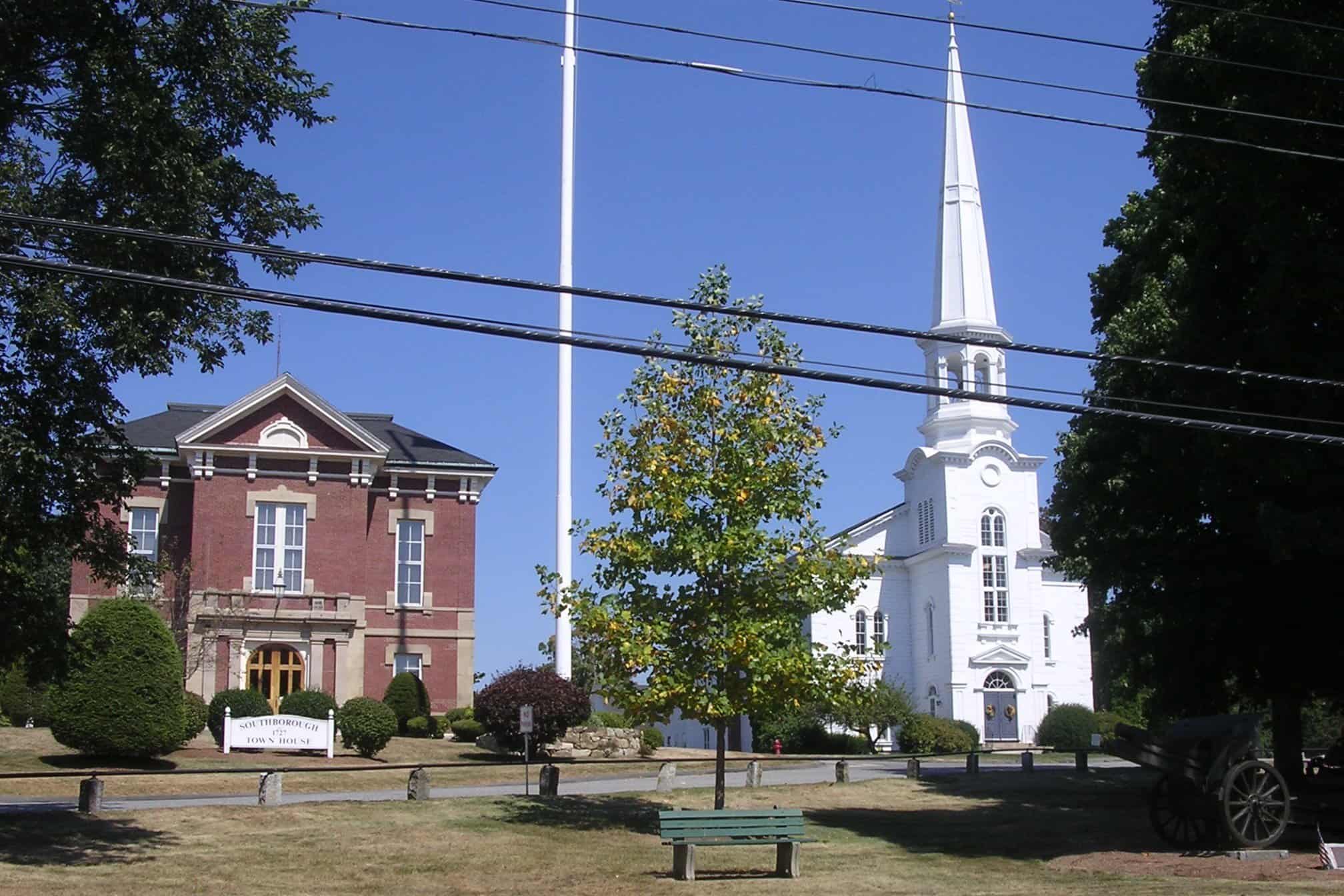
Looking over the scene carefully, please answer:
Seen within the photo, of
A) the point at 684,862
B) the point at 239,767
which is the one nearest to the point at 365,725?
the point at 239,767

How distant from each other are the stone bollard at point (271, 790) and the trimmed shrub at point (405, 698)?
2075 centimetres

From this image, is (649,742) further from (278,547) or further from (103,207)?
(103,207)

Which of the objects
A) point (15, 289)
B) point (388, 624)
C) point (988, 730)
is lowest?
point (988, 730)

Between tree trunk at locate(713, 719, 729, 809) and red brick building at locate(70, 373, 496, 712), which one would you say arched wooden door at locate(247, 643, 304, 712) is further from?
tree trunk at locate(713, 719, 729, 809)

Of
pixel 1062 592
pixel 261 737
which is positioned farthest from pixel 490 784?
pixel 1062 592

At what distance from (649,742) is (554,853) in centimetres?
2234

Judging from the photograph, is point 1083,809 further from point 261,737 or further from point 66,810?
point 261,737

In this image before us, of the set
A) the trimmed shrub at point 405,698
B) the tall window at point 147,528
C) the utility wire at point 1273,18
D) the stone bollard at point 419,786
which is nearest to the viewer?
the utility wire at point 1273,18

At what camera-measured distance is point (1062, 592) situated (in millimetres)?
69500

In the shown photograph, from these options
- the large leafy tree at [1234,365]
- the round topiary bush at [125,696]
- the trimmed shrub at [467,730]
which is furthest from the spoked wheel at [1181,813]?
the trimmed shrub at [467,730]

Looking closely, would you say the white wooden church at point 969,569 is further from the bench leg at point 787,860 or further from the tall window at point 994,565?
the bench leg at point 787,860

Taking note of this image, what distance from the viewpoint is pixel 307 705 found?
4019 centimetres

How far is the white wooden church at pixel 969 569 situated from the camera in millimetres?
66250

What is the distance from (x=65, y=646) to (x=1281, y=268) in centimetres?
1620
